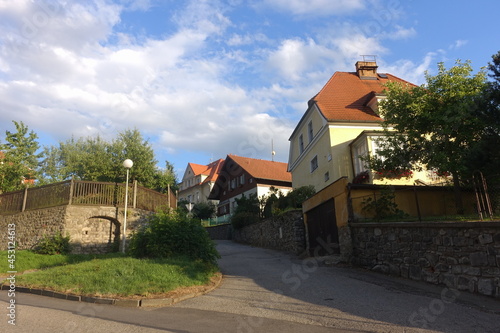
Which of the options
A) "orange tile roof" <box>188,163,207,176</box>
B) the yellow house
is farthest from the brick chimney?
"orange tile roof" <box>188,163,207,176</box>

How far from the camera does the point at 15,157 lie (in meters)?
22.4

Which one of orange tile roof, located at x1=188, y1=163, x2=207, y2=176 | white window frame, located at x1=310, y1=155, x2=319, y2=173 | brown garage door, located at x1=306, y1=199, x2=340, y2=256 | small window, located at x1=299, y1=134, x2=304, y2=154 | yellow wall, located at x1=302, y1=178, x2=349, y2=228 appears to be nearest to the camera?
yellow wall, located at x1=302, y1=178, x2=349, y2=228

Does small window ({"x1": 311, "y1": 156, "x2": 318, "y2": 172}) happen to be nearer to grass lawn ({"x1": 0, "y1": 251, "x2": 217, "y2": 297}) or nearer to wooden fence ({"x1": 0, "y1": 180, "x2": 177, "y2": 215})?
wooden fence ({"x1": 0, "y1": 180, "x2": 177, "y2": 215})

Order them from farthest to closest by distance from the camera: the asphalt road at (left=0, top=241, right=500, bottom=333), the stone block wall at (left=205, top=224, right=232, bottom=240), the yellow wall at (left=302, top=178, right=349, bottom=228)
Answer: the stone block wall at (left=205, top=224, right=232, bottom=240)
the yellow wall at (left=302, top=178, right=349, bottom=228)
the asphalt road at (left=0, top=241, right=500, bottom=333)

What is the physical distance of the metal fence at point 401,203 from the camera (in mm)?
12211

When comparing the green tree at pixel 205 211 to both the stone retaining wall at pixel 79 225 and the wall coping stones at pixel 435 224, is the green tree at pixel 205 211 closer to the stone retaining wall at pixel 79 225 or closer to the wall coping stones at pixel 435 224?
the stone retaining wall at pixel 79 225

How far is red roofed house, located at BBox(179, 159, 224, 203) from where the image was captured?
58281 millimetres

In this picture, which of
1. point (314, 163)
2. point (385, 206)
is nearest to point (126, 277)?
point (385, 206)

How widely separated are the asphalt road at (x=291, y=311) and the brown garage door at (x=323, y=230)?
471cm

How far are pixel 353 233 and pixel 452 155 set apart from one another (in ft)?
14.2

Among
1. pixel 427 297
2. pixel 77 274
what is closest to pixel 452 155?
pixel 427 297

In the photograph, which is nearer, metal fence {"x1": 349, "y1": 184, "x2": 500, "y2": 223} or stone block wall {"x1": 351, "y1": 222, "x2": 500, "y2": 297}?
stone block wall {"x1": 351, "y1": 222, "x2": 500, "y2": 297}

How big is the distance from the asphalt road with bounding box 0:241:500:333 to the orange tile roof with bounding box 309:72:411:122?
14.3m

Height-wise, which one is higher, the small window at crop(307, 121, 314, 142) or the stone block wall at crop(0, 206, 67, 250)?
the small window at crop(307, 121, 314, 142)
